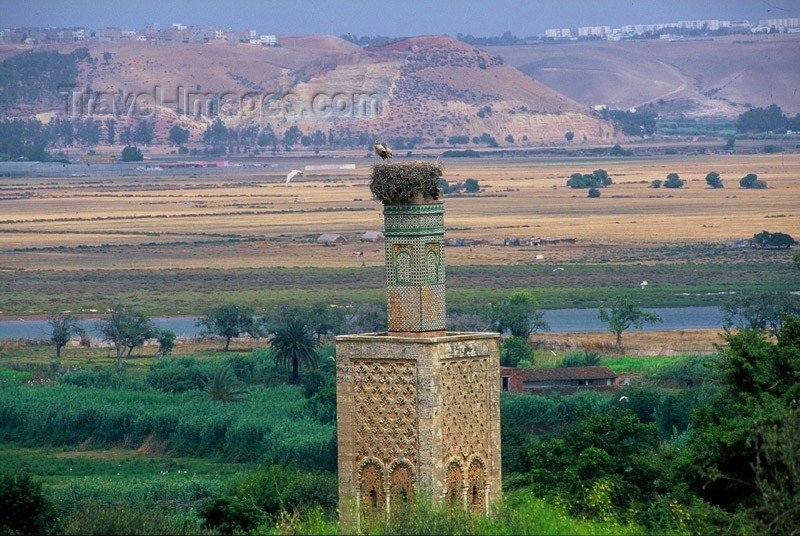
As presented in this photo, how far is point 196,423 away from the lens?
4659 centimetres

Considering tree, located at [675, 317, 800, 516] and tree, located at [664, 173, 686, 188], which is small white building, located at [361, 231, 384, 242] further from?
tree, located at [675, 317, 800, 516]

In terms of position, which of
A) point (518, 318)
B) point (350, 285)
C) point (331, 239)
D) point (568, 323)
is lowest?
point (568, 323)

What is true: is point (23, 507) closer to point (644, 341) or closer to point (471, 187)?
point (644, 341)

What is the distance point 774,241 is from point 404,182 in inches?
3129

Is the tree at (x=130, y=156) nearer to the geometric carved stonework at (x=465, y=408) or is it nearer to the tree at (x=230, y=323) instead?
the tree at (x=230, y=323)

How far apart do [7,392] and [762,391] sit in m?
30.3

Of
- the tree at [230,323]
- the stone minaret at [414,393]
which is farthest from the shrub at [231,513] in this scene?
the tree at [230,323]

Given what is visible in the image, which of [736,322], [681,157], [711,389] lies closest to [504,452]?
[711,389]

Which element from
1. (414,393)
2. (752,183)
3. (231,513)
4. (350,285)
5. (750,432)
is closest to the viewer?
(414,393)

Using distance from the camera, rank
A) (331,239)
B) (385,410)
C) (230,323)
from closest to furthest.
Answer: (385,410), (230,323), (331,239)

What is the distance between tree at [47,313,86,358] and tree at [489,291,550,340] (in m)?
14.0

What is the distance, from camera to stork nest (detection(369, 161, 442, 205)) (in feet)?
64.2

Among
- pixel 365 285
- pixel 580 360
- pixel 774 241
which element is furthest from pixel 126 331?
pixel 774 241

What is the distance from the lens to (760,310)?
6425 cm
